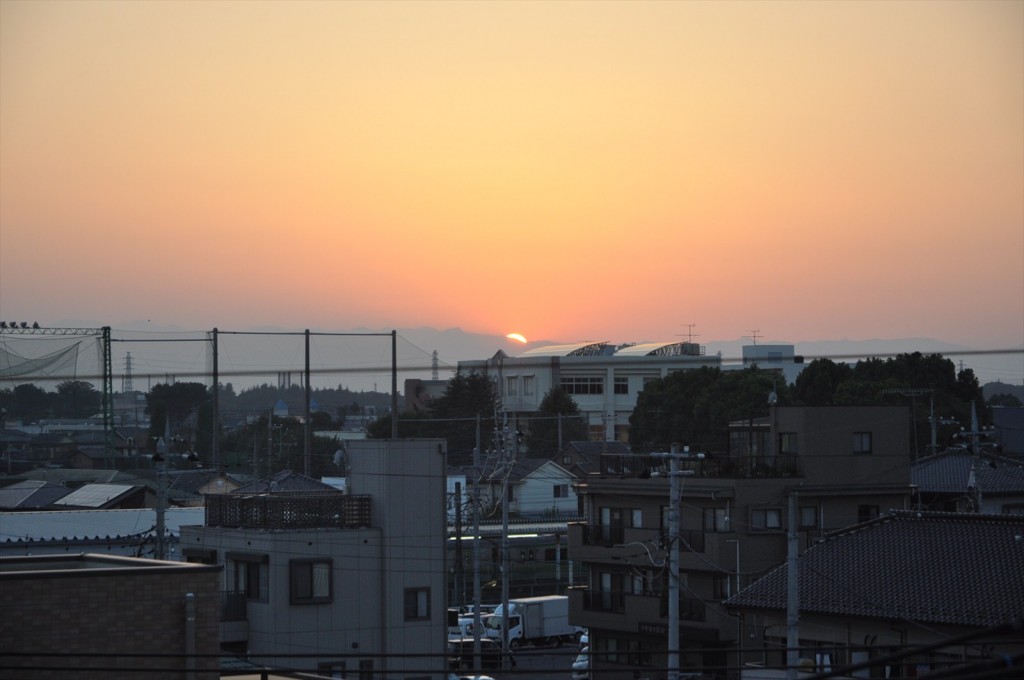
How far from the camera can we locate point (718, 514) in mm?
17594

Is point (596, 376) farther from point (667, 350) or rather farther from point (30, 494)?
point (30, 494)

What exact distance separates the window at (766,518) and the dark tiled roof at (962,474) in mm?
4977

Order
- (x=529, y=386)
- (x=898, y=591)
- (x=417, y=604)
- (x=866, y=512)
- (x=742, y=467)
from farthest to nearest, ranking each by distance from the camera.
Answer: (x=529, y=386)
(x=866, y=512)
(x=742, y=467)
(x=417, y=604)
(x=898, y=591)

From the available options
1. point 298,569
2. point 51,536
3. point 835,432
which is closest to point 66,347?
point 51,536

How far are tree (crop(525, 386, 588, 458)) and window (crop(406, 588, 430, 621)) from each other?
29.3m

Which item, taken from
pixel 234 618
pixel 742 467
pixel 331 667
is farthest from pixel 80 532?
pixel 742 467

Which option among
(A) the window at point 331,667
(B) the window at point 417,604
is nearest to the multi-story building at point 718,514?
(B) the window at point 417,604

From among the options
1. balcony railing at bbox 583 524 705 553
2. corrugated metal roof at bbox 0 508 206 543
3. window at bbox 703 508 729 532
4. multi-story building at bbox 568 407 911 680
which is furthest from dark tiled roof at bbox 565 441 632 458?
window at bbox 703 508 729 532

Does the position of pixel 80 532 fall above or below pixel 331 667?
above

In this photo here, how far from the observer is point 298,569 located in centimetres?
1420

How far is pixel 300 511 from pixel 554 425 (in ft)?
104

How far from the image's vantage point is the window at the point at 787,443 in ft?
60.5

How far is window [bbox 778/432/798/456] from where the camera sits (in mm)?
18453

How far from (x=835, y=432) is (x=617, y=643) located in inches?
197
